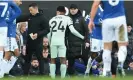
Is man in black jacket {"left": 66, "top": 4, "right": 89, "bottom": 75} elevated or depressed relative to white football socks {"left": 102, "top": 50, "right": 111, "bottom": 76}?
elevated

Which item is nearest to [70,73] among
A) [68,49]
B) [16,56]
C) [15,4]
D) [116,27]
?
[68,49]

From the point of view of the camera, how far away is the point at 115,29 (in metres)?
13.6

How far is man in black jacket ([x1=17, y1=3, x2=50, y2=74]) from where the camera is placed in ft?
60.0

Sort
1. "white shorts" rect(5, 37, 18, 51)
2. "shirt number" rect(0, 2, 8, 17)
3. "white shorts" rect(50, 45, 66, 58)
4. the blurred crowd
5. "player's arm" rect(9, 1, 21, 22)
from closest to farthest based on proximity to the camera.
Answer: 1. "shirt number" rect(0, 2, 8, 17)
2. "player's arm" rect(9, 1, 21, 22)
3. "white shorts" rect(5, 37, 18, 51)
4. "white shorts" rect(50, 45, 66, 58)
5. the blurred crowd

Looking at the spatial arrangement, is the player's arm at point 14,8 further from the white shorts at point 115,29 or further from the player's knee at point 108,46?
the player's knee at point 108,46

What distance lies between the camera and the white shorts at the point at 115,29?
44.2 feet

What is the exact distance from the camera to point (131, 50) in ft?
65.9

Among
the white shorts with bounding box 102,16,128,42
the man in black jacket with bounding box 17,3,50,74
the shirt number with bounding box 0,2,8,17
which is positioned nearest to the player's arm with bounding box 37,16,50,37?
the man in black jacket with bounding box 17,3,50,74

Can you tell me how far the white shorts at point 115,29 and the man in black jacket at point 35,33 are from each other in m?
4.81

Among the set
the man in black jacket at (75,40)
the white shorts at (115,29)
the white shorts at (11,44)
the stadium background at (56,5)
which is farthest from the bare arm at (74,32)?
the white shorts at (115,29)

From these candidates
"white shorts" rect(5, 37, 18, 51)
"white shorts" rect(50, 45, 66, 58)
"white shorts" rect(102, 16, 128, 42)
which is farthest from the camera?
"white shorts" rect(50, 45, 66, 58)

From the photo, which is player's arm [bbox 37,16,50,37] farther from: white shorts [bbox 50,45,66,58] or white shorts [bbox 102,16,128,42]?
white shorts [bbox 102,16,128,42]

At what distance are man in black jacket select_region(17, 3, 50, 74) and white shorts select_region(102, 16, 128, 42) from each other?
15.8ft

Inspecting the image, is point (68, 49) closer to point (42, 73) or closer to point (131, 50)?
point (42, 73)
